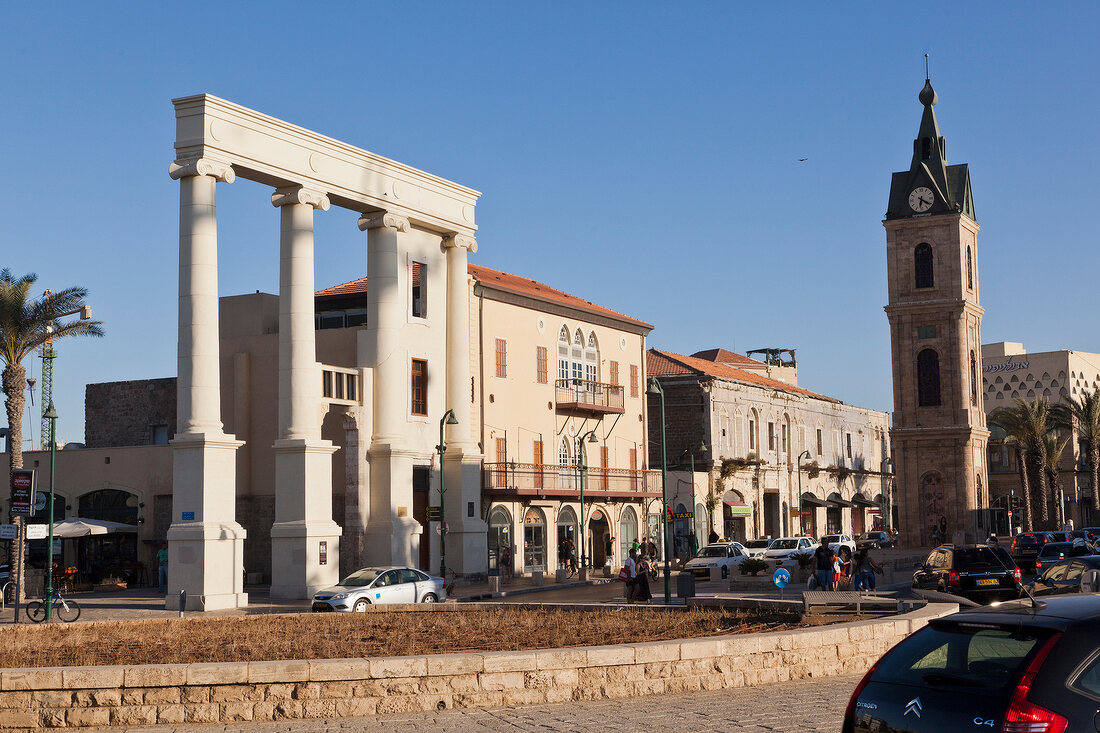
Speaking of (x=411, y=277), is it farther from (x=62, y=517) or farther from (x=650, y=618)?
(x=650, y=618)

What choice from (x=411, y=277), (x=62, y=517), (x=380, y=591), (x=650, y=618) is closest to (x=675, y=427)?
(x=411, y=277)

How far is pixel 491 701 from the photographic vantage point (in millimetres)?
12516

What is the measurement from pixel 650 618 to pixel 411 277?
25.3 metres

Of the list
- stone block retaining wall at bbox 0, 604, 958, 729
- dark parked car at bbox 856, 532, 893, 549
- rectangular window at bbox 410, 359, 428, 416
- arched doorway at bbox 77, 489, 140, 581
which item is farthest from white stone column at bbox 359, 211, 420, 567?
dark parked car at bbox 856, 532, 893, 549

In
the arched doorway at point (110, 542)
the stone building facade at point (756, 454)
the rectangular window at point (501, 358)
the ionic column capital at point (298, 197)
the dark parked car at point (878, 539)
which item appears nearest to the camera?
the ionic column capital at point (298, 197)

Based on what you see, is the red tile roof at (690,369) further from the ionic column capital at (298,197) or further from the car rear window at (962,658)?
the car rear window at (962,658)

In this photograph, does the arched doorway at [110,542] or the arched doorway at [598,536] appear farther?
the arched doorway at [598,536]

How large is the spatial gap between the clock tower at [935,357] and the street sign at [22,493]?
63.5 meters

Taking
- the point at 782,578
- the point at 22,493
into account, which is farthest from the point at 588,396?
the point at 782,578

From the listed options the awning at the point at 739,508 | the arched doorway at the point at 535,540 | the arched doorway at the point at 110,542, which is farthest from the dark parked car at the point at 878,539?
the arched doorway at the point at 110,542

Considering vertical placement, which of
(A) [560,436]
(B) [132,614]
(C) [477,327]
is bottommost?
(B) [132,614]

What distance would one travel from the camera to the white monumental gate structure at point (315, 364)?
34500mm

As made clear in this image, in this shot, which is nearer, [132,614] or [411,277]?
[132,614]

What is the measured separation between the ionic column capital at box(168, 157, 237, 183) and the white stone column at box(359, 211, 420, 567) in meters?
→ 7.02
